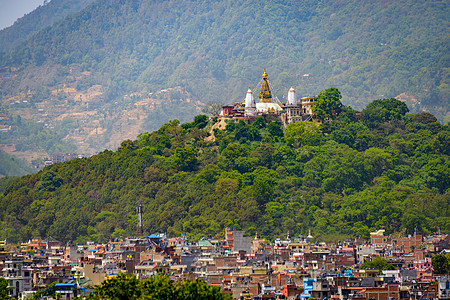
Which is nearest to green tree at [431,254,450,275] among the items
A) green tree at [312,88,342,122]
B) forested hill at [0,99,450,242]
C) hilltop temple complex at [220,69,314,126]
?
forested hill at [0,99,450,242]

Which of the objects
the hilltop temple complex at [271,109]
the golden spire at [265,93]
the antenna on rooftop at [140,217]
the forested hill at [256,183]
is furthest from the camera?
the golden spire at [265,93]

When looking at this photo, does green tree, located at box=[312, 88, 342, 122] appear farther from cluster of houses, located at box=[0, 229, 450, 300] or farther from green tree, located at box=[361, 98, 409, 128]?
cluster of houses, located at box=[0, 229, 450, 300]

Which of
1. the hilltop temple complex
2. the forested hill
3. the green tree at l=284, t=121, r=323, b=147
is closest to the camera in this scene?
the forested hill

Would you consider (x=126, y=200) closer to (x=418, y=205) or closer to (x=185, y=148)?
(x=185, y=148)

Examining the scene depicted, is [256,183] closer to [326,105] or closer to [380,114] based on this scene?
[326,105]

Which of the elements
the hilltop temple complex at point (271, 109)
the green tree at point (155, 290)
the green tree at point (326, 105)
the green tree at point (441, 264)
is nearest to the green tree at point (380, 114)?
the green tree at point (326, 105)

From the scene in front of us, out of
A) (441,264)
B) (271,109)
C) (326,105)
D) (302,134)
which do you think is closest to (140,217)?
(302,134)

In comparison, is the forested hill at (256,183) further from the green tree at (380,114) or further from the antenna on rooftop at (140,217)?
the antenna on rooftop at (140,217)
